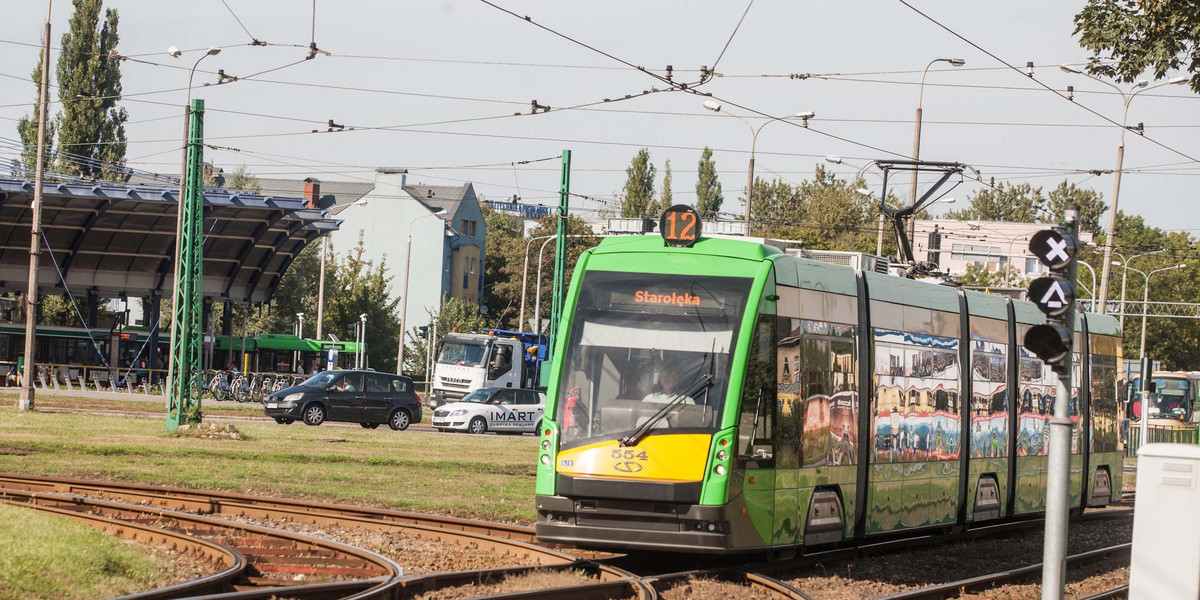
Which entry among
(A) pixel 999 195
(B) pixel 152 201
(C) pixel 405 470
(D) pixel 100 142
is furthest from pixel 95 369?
(A) pixel 999 195

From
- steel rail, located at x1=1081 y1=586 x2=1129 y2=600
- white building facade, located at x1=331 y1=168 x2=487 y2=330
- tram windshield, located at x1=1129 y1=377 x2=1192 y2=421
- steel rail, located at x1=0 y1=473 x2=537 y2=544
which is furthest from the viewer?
white building facade, located at x1=331 y1=168 x2=487 y2=330

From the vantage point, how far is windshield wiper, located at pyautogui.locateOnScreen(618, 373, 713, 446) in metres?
11.7

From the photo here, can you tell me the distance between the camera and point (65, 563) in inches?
406

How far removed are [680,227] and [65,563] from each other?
238 inches

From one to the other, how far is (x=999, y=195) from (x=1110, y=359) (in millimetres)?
97636

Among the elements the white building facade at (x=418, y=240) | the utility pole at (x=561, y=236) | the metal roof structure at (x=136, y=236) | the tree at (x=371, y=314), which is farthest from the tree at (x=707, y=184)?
the utility pole at (x=561, y=236)

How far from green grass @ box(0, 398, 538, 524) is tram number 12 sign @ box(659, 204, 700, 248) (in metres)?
5.53

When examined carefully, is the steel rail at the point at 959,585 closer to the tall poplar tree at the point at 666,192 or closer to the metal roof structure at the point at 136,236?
the metal roof structure at the point at 136,236

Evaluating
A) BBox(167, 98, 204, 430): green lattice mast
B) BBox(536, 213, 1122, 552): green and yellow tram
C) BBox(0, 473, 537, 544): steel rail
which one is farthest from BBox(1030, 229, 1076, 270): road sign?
BBox(167, 98, 204, 430): green lattice mast

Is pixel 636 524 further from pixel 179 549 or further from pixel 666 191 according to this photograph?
pixel 666 191

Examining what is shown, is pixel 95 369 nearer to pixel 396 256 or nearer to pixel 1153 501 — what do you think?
pixel 396 256

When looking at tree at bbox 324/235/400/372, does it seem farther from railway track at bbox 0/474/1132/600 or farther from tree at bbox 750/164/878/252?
railway track at bbox 0/474/1132/600

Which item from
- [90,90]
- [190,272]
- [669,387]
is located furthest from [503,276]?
[669,387]

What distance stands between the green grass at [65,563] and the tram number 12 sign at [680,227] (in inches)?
213
